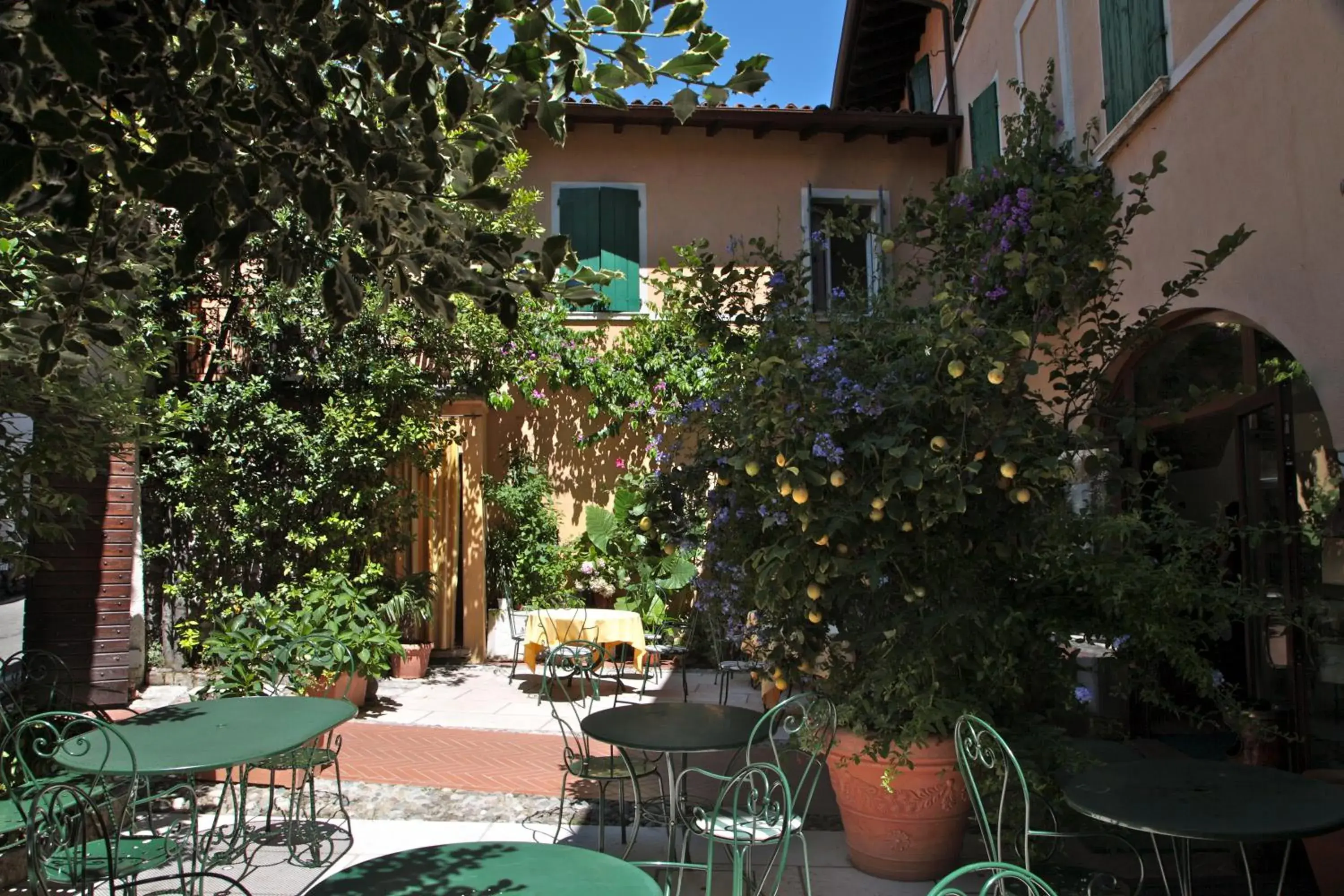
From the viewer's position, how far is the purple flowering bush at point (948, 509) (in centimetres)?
370

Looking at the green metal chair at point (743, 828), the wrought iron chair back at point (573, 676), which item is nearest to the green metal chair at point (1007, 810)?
the green metal chair at point (743, 828)

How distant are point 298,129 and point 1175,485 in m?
6.31

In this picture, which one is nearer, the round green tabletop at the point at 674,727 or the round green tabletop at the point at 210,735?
the round green tabletop at the point at 210,735

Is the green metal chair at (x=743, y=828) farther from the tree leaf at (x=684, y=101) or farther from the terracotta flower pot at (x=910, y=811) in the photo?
the tree leaf at (x=684, y=101)

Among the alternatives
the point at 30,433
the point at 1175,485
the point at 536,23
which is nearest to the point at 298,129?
the point at 536,23

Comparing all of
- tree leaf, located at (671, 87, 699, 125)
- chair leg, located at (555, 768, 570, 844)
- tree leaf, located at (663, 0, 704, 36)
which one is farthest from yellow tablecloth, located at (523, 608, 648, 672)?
tree leaf, located at (663, 0, 704, 36)

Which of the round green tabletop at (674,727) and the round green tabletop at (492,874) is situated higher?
the round green tabletop at (674,727)

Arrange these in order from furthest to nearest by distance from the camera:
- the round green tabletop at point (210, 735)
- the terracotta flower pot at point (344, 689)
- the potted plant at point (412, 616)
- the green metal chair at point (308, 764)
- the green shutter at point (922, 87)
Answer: the green shutter at point (922, 87), the potted plant at point (412, 616), the terracotta flower pot at point (344, 689), the green metal chair at point (308, 764), the round green tabletop at point (210, 735)

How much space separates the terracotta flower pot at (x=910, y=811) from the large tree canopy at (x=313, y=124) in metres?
2.74

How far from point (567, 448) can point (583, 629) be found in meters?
3.05

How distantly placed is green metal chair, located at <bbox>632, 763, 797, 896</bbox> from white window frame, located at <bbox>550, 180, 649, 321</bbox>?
6567mm

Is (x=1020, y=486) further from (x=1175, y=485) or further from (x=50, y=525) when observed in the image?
(x=50, y=525)

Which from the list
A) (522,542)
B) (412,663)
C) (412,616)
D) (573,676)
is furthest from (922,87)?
(573,676)

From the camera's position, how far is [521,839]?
4.84 m
